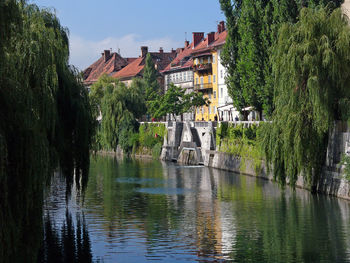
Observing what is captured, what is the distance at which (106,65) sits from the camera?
126000 mm

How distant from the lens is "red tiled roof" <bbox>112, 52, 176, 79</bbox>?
110 m

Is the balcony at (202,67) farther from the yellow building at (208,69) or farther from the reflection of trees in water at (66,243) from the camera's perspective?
the reflection of trees in water at (66,243)

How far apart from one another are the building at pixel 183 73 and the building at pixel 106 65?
20028mm

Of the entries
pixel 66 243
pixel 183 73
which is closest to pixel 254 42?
pixel 66 243

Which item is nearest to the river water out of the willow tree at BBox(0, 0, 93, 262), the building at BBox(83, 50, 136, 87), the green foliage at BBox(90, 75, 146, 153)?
the willow tree at BBox(0, 0, 93, 262)

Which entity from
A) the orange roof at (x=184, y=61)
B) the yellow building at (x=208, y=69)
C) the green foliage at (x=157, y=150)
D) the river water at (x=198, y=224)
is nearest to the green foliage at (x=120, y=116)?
the green foliage at (x=157, y=150)

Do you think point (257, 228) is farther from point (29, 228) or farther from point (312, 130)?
point (29, 228)

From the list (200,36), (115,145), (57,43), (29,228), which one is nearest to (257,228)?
(57,43)

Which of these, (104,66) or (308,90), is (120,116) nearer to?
(308,90)

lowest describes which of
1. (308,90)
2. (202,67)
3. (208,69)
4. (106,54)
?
(308,90)

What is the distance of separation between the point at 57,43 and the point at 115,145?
50.2 metres

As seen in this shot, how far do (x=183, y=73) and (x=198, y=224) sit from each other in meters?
71.5

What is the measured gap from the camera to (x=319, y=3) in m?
38.6

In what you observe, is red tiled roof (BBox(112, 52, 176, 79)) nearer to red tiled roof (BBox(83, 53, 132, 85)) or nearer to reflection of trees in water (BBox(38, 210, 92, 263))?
red tiled roof (BBox(83, 53, 132, 85))
